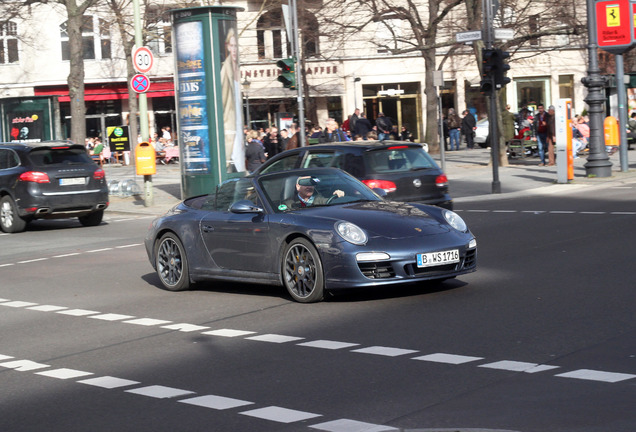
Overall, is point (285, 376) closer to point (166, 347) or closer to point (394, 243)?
point (166, 347)

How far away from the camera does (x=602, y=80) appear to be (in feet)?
87.7

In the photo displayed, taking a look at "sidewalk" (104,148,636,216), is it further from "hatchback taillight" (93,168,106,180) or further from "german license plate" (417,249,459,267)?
"german license plate" (417,249,459,267)

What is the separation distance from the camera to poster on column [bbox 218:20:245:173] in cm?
2589

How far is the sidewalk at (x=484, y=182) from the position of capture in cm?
2528

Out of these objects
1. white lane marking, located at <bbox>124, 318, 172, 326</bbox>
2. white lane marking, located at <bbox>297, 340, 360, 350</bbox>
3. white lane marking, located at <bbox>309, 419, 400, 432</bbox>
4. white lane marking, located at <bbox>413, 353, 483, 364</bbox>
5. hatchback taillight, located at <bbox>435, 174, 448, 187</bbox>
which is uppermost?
hatchback taillight, located at <bbox>435, 174, 448, 187</bbox>

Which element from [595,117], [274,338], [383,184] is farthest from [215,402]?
[595,117]

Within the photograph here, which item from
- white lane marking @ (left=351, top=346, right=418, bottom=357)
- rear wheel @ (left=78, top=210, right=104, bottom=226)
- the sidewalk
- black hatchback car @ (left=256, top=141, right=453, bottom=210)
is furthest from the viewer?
the sidewalk

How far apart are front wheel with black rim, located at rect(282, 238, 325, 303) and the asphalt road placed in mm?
194

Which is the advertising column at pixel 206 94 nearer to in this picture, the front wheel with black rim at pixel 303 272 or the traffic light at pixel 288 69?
the traffic light at pixel 288 69

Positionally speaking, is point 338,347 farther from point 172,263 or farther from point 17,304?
point 17,304

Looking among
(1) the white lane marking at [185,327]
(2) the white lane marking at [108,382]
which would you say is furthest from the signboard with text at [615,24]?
(2) the white lane marking at [108,382]

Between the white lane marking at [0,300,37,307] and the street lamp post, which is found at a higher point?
the street lamp post

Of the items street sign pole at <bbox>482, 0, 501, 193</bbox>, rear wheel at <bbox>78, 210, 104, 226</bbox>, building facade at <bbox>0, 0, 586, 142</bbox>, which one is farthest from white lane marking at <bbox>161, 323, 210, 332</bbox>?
building facade at <bbox>0, 0, 586, 142</bbox>

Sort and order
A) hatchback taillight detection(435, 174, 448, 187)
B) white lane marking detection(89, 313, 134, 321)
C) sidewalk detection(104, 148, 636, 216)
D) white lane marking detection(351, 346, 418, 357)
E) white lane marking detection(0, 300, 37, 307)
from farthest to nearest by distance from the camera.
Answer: sidewalk detection(104, 148, 636, 216)
hatchback taillight detection(435, 174, 448, 187)
white lane marking detection(0, 300, 37, 307)
white lane marking detection(89, 313, 134, 321)
white lane marking detection(351, 346, 418, 357)
